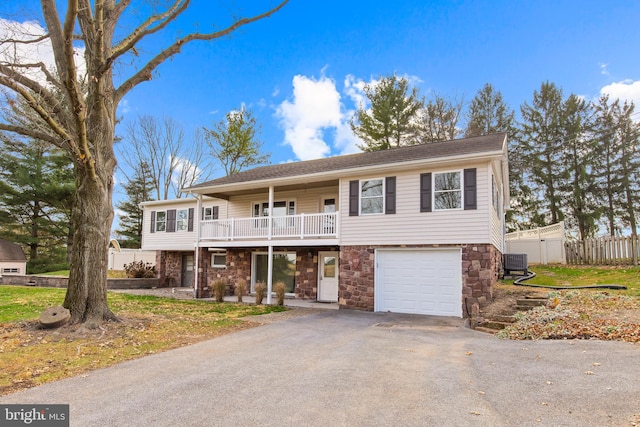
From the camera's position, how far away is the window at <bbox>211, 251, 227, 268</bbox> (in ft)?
60.6

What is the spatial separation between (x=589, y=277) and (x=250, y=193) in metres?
13.5

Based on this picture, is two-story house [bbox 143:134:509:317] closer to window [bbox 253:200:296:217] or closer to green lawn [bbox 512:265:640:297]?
window [bbox 253:200:296:217]

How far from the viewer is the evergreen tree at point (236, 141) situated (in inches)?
1168

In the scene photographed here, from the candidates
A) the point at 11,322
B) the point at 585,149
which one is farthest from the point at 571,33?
the point at 11,322

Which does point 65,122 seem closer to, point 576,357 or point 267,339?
point 267,339

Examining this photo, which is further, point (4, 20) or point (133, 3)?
point (133, 3)

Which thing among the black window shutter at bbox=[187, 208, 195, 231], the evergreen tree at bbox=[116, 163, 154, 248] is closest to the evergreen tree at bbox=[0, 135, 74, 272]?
the evergreen tree at bbox=[116, 163, 154, 248]

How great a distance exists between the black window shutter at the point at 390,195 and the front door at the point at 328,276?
3776 mm

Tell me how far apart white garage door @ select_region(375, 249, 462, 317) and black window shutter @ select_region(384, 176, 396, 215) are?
52.7 inches

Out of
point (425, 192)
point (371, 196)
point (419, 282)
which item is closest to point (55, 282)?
point (371, 196)

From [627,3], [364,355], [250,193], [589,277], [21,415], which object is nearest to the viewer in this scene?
[21,415]

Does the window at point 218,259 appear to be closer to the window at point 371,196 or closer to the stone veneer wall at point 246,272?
the stone veneer wall at point 246,272

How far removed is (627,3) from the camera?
39.9ft

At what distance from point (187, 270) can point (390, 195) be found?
1369 centimetres
